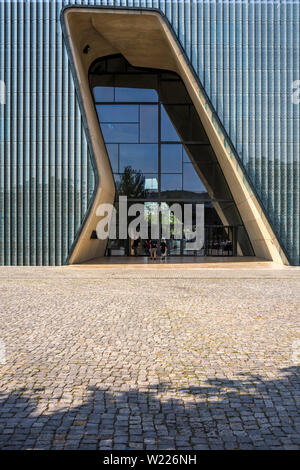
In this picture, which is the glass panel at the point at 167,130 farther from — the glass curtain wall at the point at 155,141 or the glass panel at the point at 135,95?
the glass panel at the point at 135,95

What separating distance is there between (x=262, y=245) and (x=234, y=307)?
48.6 ft

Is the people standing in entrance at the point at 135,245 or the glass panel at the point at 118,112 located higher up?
the glass panel at the point at 118,112

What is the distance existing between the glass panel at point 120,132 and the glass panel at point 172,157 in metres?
2.05

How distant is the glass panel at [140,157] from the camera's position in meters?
25.7

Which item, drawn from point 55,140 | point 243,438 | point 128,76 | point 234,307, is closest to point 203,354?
point 243,438

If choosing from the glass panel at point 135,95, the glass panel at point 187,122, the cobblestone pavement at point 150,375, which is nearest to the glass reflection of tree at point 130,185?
the glass panel at point 187,122

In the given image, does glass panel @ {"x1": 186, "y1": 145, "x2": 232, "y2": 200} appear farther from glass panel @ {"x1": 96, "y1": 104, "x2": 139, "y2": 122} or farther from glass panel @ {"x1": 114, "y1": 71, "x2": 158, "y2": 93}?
glass panel @ {"x1": 114, "y1": 71, "x2": 158, "y2": 93}

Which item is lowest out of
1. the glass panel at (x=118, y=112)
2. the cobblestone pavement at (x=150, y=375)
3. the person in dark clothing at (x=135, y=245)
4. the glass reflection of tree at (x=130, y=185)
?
the cobblestone pavement at (x=150, y=375)

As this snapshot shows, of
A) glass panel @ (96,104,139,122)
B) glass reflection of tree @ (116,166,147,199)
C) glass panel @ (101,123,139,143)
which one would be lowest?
glass reflection of tree @ (116,166,147,199)

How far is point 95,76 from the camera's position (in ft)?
83.9

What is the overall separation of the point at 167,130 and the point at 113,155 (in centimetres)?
401

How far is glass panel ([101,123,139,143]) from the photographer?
25.5 m

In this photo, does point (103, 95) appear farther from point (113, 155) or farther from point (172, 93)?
point (172, 93)

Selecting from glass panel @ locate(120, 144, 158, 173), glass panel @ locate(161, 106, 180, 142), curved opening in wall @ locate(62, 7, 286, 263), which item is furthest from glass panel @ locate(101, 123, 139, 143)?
glass panel @ locate(161, 106, 180, 142)
